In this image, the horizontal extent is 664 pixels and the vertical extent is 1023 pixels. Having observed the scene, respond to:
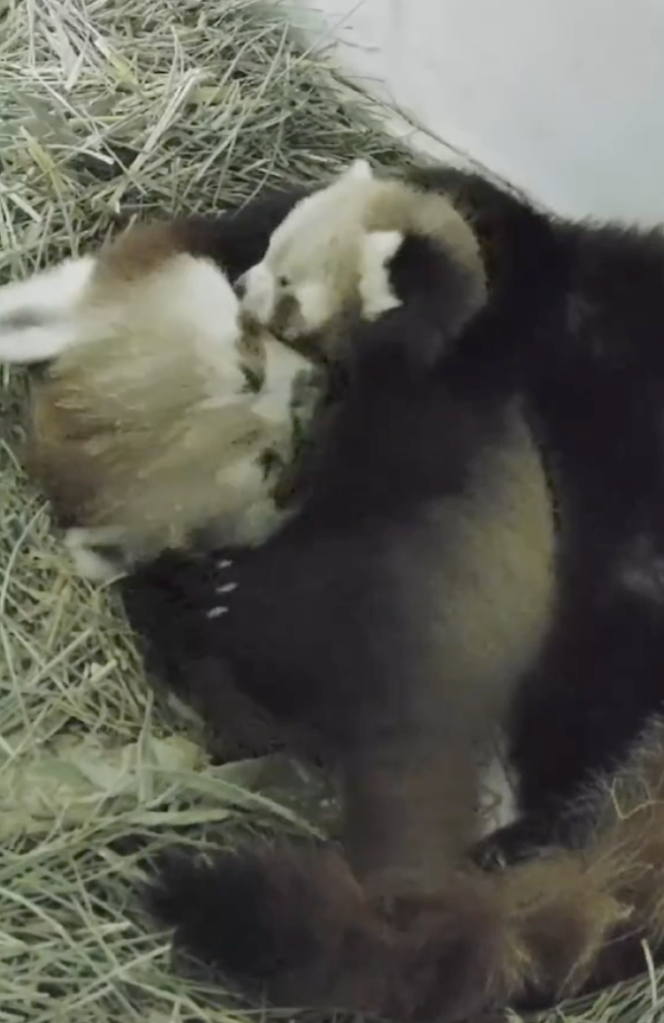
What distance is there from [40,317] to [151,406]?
156 mm

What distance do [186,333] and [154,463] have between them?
13 centimetres

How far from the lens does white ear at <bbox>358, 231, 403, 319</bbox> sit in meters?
1.59

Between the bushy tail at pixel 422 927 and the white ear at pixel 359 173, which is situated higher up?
the white ear at pixel 359 173

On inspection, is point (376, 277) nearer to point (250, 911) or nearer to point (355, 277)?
point (355, 277)

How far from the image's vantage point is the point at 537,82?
5.72 ft

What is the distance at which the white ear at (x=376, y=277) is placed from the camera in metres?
1.59

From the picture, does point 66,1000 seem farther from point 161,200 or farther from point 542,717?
point 161,200

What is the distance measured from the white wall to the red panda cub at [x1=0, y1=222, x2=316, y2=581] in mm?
439

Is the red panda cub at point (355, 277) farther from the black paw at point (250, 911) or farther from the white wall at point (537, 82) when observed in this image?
the black paw at point (250, 911)

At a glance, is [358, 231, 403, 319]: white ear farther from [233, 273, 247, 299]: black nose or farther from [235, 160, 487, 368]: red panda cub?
[233, 273, 247, 299]: black nose

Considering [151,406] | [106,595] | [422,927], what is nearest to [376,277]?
[151,406]

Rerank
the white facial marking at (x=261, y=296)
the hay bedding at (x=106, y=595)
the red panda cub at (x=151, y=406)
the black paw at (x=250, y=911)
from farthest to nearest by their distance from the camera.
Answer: the white facial marking at (x=261, y=296) → the red panda cub at (x=151, y=406) → the hay bedding at (x=106, y=595) → the black paw at (x=250, y=911)

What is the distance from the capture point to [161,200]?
1.78m

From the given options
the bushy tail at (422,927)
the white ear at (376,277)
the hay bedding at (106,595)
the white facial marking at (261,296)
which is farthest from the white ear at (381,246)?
the bushy tail at (422,927)
